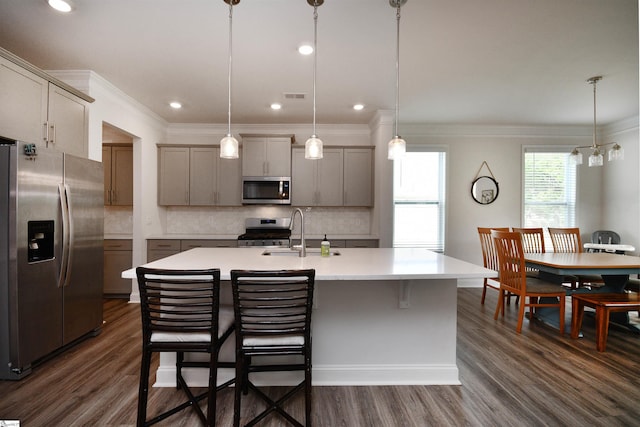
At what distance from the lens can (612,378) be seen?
7.90 feet

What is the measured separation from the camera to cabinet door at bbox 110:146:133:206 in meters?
4.78

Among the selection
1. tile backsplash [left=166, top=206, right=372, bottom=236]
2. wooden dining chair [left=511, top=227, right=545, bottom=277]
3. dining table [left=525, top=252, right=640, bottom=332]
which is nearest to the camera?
dining table [left=525, top=252, right=640, bottom=332]

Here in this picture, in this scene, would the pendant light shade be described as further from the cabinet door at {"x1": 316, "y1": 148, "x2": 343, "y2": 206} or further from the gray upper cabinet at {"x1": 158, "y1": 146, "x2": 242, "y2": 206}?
the gray upper cabinet at {"x1": 158, "y1": 146, "x2": 242, "y2": 206}

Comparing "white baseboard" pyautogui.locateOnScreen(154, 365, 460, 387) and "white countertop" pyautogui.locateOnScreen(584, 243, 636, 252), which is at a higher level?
"white countertop" pyautogui.locateOnScreen(584, 243, 636, 252)

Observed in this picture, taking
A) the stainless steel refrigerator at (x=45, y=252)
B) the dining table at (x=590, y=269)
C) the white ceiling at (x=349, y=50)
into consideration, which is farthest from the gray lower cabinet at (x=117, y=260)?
the dining table at (x=590, y=269)

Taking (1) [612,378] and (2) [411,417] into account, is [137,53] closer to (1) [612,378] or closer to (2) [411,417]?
(2) [411,417]

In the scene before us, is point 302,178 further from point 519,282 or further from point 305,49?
point 519,282

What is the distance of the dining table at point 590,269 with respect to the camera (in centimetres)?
311

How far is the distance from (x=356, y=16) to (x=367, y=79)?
3.72 feet

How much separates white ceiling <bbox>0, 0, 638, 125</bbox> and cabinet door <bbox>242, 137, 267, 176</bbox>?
2.00ft

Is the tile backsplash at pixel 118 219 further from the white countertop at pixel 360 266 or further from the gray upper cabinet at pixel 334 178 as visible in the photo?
the white countertop at pixel 360 266

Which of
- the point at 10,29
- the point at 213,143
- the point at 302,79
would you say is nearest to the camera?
the point at 10,29

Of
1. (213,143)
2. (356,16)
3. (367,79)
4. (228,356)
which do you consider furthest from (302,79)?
(228,356)

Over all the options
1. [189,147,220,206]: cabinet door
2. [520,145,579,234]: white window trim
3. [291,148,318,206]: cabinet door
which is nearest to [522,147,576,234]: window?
[520,145,579,234]: white window trim
